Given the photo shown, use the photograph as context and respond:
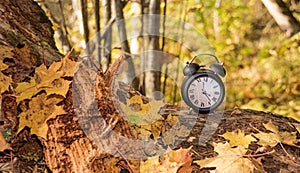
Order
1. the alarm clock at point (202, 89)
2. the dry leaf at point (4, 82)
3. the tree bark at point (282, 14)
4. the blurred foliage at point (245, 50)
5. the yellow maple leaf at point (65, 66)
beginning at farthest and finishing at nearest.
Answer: the blurred foliage at point (245, 50) < the tree bark at point (282, 14) < the alarm clock at point (202, 89) < the yellow maple leaf at point (65, 66) < the dry leaf at point (4, 82)

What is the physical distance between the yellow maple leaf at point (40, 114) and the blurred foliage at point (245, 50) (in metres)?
2.29

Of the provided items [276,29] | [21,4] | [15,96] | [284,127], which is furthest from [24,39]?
[276,29]

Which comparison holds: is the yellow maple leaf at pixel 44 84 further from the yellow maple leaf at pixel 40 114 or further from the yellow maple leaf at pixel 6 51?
the yellow maple leaf at pixel 6 51

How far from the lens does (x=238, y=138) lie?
5.73 feet

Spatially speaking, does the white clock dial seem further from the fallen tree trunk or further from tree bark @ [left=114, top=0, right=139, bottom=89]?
tree bark @ [left=114, top=0, right=139, bottom=89]

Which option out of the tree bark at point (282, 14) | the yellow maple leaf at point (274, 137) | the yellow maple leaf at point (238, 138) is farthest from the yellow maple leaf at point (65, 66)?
the tree bark at point (282, 14)

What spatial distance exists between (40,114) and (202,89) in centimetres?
85

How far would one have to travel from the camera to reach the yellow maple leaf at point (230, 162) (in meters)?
1.53

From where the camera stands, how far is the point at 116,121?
165 cm

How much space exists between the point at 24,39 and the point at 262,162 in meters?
1.25

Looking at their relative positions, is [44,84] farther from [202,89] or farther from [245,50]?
[245,50]

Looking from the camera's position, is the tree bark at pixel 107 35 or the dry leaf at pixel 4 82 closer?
the dry leaf at pixel 4 82

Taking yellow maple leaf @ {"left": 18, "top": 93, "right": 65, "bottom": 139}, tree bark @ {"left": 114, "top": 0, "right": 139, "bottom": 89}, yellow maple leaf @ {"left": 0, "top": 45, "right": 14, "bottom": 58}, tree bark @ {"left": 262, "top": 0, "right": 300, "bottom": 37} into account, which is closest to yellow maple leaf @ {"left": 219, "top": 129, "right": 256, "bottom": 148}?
yellow maple leaf @ {"left": 18, "top": 93, "right": 65, "bottom": 139}

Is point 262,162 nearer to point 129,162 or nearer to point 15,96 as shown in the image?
point 129,162
